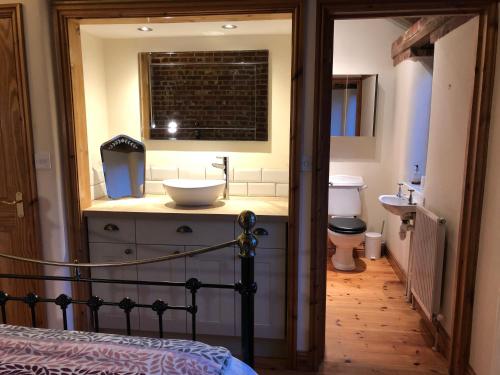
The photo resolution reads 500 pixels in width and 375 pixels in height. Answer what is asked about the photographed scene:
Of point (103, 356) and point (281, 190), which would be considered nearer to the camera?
point (103, 356)

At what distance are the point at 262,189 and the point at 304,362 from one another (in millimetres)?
1179

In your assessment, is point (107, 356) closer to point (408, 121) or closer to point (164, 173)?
point (164, 173)

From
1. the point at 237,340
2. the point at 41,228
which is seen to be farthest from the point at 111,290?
the point at 237,340

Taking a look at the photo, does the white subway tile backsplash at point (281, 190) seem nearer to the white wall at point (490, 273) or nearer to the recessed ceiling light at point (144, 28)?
the white wall at point (490, 273)

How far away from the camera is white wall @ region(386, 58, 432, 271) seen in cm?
340

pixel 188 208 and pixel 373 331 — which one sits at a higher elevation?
pixel 188 208

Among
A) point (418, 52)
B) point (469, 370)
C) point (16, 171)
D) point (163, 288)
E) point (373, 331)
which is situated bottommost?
point (373, 331)

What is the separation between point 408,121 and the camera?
11.7 ft

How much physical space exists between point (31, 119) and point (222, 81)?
4.13 ft

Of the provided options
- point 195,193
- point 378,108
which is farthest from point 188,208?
point 378,108

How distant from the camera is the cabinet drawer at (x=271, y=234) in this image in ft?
7.54

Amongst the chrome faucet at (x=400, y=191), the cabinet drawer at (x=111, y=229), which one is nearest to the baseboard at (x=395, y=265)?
the chrome faucet at (x=400, y=191)

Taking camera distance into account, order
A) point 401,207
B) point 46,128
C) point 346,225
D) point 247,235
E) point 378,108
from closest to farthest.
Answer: point 247,235 → point 46,128 → point 401,207 → point 346,225 → point 378,108

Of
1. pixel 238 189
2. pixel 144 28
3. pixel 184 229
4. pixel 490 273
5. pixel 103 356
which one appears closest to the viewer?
pixel 103 356
